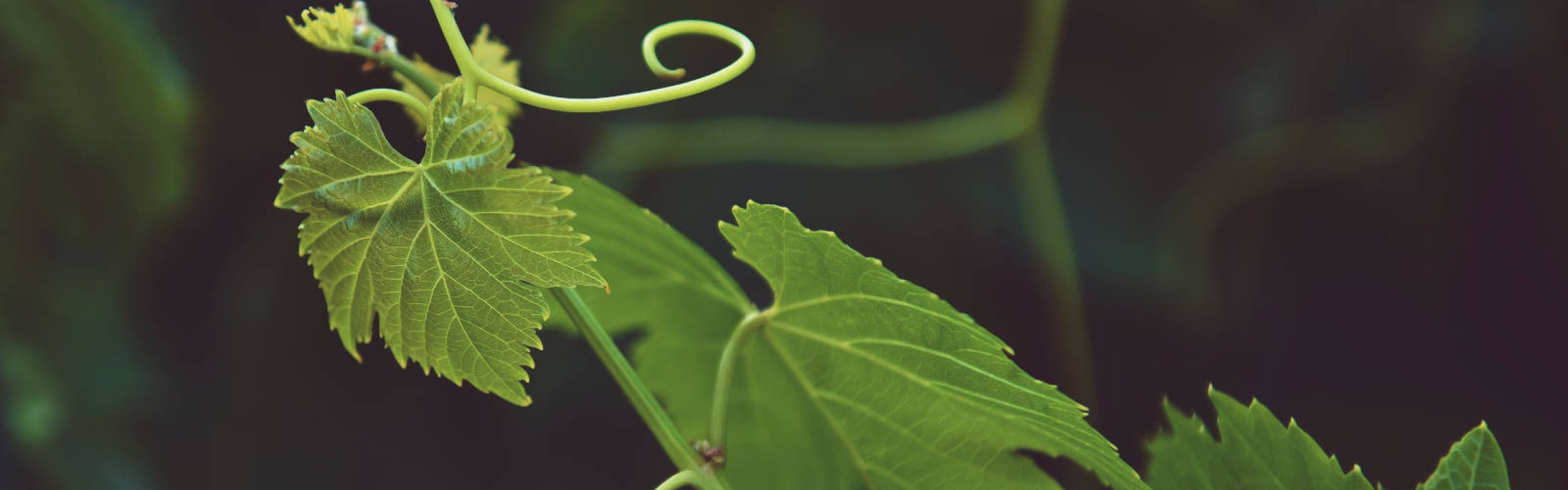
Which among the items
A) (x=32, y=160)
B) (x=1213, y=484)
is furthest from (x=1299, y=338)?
(x=32, y=160)

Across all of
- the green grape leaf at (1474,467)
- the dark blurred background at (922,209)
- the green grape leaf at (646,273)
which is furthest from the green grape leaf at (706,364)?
the dark blurred background at (922,209)

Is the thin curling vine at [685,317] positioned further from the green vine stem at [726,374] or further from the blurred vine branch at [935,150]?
the blurred vine branch at [935,150]

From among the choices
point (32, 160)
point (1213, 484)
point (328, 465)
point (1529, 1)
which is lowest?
point (1213, 484)

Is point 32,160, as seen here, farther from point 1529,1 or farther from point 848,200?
point 1529,1

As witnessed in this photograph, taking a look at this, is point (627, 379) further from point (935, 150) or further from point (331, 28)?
point (935, 150)

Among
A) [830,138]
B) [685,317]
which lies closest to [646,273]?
[685,317]
